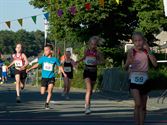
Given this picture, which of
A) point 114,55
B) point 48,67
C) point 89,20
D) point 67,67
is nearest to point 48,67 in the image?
point 48,67

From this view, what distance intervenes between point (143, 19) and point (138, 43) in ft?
112

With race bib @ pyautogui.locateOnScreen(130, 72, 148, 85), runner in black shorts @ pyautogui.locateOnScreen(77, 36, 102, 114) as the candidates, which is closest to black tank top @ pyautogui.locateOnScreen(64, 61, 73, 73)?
runner in black shorts @ pyautogui.locateOnScreen(77, 36, 102, 114)

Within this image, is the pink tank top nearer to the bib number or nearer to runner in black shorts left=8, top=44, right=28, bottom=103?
the bib number

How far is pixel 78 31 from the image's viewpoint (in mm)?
47500

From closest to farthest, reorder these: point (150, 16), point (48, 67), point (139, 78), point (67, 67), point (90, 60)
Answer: point (139, 78), point (90, 60), point (48, 67), point (67, 67), point (150, 16)

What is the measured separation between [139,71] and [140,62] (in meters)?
0.16

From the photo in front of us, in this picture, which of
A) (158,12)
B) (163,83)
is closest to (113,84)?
(163,83)

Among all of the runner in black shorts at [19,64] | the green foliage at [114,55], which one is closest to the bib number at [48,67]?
the runner in black shorts at [19,64]

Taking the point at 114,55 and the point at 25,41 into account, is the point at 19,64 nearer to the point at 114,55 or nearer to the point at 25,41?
the point at 114,55

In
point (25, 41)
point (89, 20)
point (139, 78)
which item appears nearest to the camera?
point (139, 78)

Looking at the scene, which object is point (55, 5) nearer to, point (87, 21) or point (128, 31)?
point (87, 21)

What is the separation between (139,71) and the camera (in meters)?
11.2

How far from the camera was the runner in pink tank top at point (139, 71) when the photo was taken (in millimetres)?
11047

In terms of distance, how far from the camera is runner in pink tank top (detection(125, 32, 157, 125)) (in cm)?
1105
